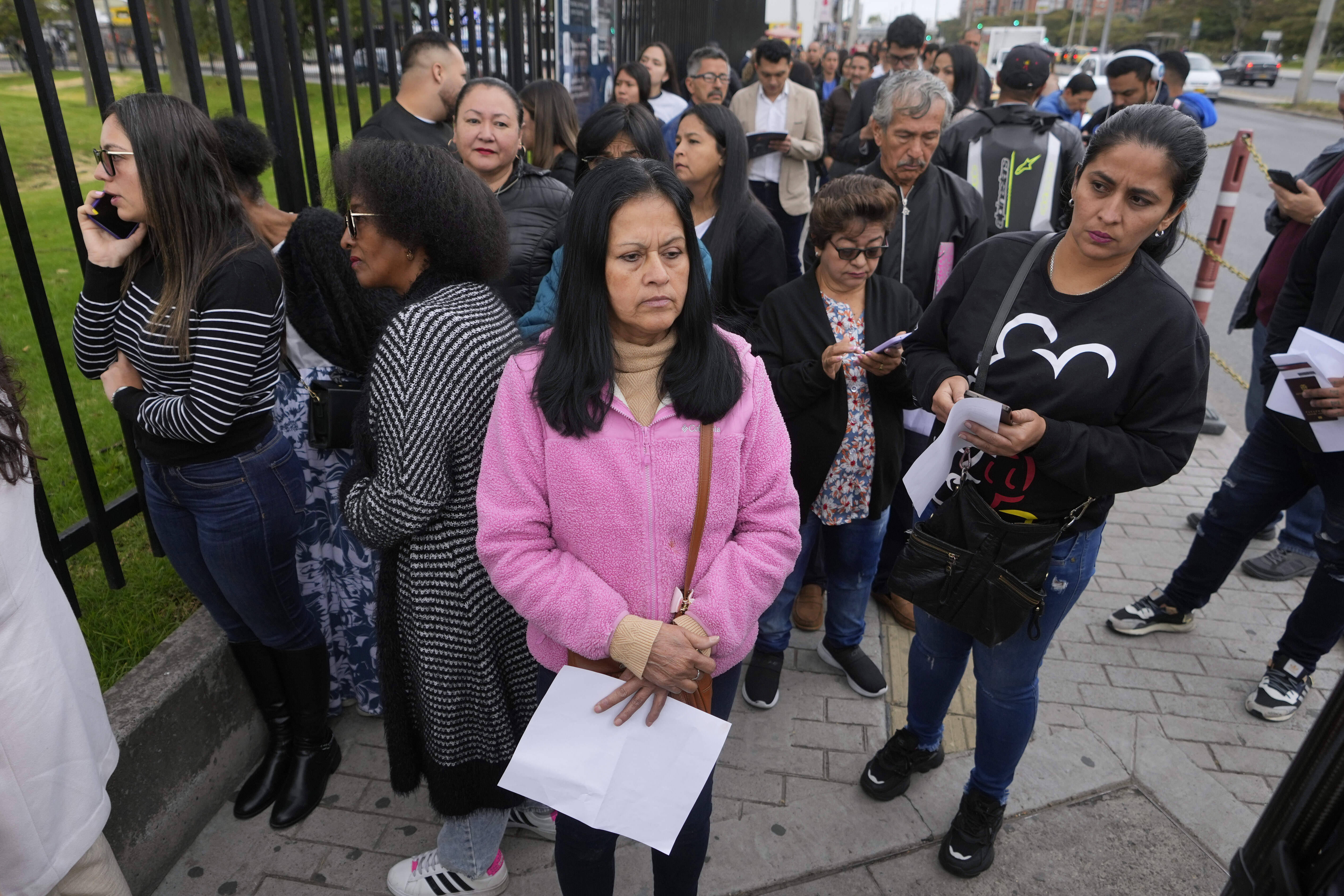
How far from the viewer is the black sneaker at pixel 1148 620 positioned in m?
3.70

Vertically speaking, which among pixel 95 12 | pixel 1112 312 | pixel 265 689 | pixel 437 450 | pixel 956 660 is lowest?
pixel 265 689

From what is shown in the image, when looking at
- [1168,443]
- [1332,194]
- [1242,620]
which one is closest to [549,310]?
[1168,443]

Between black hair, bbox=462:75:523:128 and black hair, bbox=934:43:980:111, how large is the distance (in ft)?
13.9

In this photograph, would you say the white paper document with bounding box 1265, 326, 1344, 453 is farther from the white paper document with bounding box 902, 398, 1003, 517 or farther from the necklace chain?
the white paper document with bounding box 902, 398, 1003, 517

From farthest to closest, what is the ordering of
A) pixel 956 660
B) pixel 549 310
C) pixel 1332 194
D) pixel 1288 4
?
pixel 1288 4 < pixel 1332 194 < pixel 549 310 < pixel 956 660

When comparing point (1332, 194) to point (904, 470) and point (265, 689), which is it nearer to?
point (904, 470)

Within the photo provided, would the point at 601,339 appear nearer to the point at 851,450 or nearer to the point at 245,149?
the point at 851,450

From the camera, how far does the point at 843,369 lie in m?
2.85

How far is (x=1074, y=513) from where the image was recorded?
221cm

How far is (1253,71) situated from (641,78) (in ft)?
149

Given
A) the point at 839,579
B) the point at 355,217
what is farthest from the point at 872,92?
the point at 355,217

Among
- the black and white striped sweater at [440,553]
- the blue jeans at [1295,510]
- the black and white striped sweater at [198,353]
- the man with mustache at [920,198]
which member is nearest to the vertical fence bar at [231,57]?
the black and white striped sweater at [198,353]

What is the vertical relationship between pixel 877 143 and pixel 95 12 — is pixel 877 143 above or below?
below

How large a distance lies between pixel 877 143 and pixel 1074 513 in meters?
1.99
